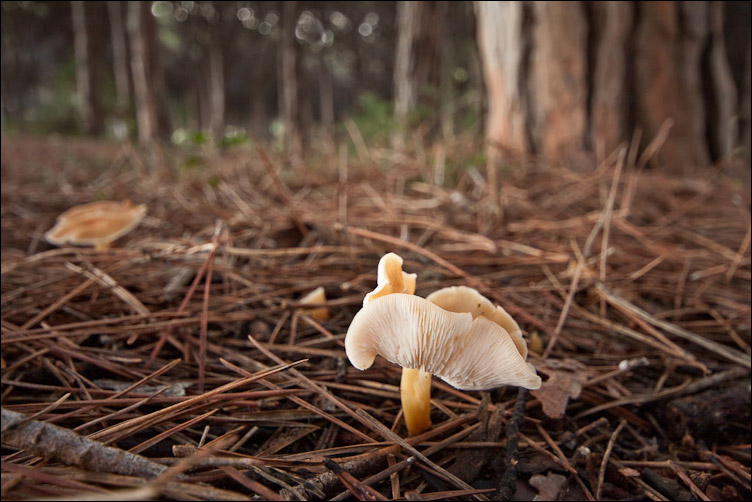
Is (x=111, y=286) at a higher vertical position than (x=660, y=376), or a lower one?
higher

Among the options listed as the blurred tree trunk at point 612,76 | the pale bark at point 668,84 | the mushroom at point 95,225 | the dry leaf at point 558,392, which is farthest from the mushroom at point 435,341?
the pale bark at point 668,84

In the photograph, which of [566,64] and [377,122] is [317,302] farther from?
[377,122]

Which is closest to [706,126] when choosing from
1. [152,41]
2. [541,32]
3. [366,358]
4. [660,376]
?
[541,32]

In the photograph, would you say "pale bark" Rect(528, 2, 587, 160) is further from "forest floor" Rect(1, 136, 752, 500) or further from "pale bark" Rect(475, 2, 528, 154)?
"forest floor" Rect(1, 136, 752, 500)

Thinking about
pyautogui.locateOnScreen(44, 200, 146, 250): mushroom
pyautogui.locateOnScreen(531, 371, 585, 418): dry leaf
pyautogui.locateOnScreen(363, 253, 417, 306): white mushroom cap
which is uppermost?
pyautogui.locateOnScreen(363, 253, 417, 306): white mushroom cap

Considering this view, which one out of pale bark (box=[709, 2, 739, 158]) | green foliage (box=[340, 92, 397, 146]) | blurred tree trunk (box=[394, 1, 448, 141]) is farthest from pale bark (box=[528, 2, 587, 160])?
green foliage (box=[340, 92, 397, 146])

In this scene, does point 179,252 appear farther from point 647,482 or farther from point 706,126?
point 706,126

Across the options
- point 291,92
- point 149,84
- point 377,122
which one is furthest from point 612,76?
point 149,84
